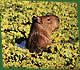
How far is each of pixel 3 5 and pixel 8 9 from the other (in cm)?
15

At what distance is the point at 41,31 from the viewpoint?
5.30m

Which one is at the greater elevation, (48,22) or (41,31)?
(48,22)

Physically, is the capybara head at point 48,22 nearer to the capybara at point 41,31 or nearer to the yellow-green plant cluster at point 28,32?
the capybara at point 41,31

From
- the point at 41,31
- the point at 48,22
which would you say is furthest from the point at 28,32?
the point at 48,22

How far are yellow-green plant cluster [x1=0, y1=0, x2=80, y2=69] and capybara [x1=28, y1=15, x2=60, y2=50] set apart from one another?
0.13 metres

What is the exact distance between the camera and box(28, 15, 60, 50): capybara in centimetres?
527

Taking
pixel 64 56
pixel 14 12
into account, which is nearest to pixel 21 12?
→ pixel 14 12

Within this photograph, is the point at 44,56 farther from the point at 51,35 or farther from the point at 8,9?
the point at 8,9

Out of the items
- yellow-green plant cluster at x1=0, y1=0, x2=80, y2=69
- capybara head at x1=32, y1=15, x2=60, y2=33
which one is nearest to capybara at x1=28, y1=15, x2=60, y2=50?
capybara head at x1=32, y1=15, x2=60, y2=33

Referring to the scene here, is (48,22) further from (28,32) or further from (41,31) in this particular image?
(28,32)

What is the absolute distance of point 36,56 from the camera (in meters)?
5.18

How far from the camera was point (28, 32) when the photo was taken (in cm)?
533

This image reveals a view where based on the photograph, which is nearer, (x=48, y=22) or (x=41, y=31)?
(x=41, y=31)

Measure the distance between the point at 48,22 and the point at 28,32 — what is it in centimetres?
52
